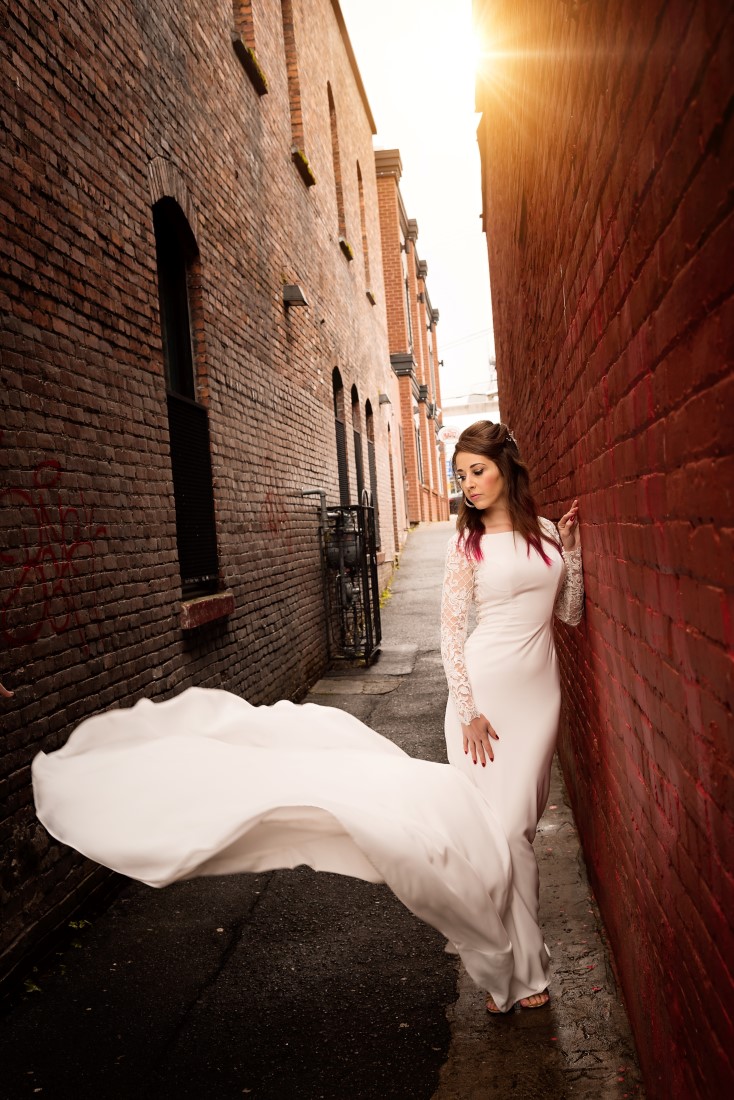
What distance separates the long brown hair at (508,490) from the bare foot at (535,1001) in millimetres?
1596

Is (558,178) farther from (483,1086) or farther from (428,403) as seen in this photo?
(428,403)

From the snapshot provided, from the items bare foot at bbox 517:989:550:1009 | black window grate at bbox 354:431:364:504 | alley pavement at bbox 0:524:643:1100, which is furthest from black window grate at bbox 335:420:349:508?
bare foot at bbox 517:989:550:1009

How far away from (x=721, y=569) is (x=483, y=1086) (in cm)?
226

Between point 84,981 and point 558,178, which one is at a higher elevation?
point 558,178

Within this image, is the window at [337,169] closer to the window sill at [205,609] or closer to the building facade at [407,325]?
the window sill at [205,609]

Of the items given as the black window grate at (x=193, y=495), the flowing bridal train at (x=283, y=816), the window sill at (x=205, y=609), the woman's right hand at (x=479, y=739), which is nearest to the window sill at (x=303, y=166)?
the black window grate at (x=193, y=495)

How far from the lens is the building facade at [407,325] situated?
2836cm

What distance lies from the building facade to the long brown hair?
2599cm

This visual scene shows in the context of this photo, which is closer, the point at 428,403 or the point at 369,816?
the point at 369,816

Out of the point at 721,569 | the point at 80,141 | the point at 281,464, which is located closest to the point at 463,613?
the point at 721,569

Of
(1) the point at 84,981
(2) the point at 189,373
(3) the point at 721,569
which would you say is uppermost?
(2) the point at 189,373

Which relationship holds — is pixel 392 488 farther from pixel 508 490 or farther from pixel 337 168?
pixel 508 490

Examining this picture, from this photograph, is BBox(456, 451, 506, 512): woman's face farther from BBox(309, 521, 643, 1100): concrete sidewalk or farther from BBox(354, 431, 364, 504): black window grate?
BBox(354, 431, 364, 504): black window grate

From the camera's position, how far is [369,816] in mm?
2742
